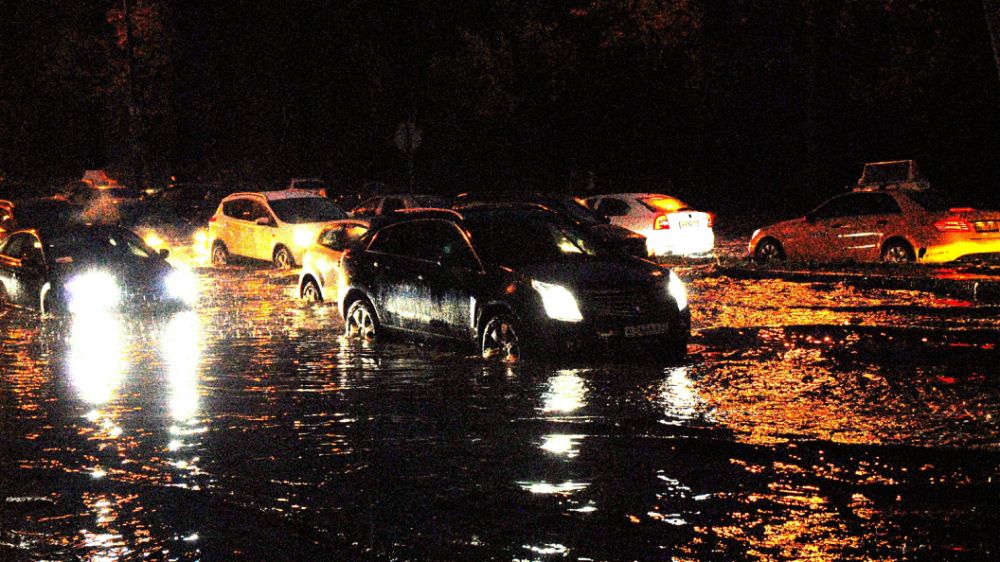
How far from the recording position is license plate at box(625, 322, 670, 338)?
41.1 feet

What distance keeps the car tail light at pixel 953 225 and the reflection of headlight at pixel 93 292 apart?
1299cm

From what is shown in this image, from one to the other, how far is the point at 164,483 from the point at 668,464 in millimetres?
3232

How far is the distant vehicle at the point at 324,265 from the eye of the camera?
19562 millimetres

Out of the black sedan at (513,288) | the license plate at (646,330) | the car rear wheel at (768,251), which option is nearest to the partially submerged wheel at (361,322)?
the black sedan at (513,288)

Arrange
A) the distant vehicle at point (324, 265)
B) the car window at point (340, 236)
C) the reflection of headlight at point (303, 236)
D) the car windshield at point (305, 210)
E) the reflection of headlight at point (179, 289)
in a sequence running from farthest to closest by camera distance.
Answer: the car windshield at point (305, 210)
the reflection of headlight at point (303, 236)
the car window at point (340, 236)
the distant vehicle at point (324, 265)
the reflection of headlight at point (179, 289)

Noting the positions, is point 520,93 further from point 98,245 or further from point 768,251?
point 98,245

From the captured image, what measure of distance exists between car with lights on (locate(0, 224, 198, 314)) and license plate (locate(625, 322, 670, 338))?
9.01 m

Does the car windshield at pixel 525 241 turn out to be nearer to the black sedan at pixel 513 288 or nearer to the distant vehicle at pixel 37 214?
the black sedan at pixel 513 288

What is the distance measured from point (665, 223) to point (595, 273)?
13839 mm

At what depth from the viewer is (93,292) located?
62.8 feet

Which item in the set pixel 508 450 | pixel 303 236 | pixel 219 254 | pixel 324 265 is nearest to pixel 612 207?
pixel 303 236

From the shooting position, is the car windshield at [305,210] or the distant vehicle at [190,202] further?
the distant vehicle at [190,202]

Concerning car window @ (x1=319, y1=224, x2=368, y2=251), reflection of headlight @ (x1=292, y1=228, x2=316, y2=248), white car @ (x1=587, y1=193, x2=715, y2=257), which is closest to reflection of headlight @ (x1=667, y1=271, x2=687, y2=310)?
car window @ (x1=319, y1=224, x2=368, y2=251)

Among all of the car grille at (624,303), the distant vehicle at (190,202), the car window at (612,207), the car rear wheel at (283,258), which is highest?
the distant vehicle at (190,202)
